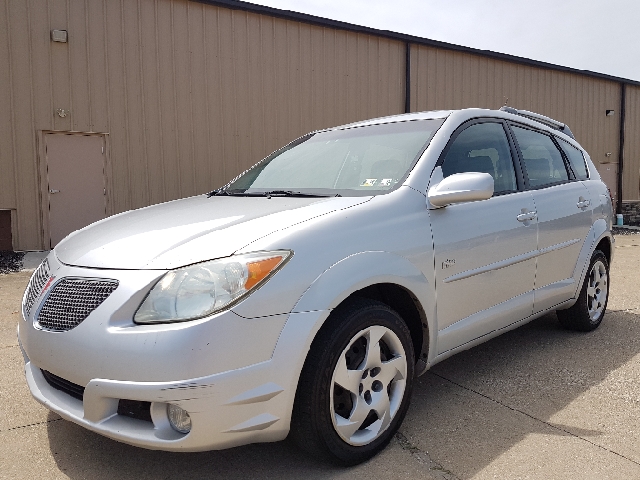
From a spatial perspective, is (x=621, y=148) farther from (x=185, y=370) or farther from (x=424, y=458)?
(x=185, y=370)

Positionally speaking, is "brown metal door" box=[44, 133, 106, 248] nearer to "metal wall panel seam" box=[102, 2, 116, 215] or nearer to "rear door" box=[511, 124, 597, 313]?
"metal wall panel seam" box=[102, 2, 116, 215]

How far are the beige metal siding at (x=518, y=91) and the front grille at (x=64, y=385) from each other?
409 inches

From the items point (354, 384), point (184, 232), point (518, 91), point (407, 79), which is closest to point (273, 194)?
point (184, 232)

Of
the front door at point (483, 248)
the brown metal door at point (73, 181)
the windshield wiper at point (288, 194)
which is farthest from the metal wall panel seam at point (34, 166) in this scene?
the front door at point (483, 248)

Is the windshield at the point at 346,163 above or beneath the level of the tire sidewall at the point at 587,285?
above

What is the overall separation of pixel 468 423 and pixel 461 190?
1121 millimetres

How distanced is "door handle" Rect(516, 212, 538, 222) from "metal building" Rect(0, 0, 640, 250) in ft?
22.5

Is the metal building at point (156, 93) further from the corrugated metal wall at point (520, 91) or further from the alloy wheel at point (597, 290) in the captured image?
the alloy wheel at point (597, 290)

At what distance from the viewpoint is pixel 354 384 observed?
2.11 m

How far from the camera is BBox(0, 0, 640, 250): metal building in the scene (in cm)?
789

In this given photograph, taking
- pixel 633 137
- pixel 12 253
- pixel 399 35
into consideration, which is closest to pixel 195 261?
pixel 12 253

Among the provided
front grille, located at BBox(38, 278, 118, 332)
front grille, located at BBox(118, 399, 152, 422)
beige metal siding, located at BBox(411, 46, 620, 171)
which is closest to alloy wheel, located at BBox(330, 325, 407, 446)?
front grille, located at BBox(118, 399, 152, 422)

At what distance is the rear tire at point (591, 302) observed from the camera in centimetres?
385

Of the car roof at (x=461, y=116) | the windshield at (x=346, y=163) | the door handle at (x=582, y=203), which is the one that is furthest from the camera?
the door handle at (x=582, y=203)
